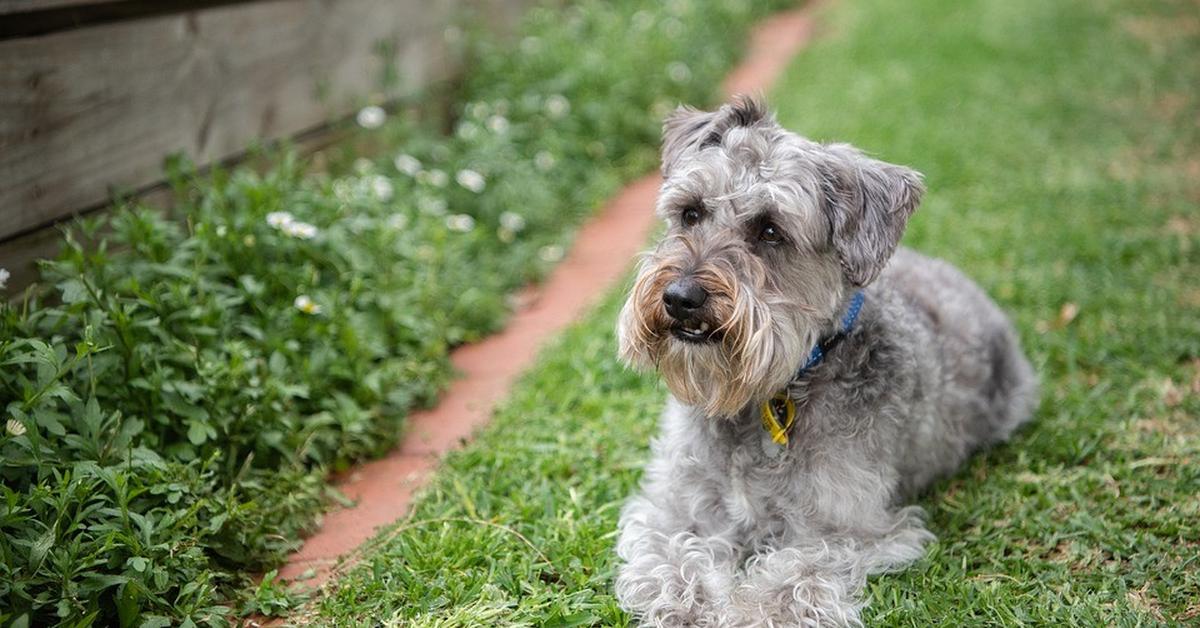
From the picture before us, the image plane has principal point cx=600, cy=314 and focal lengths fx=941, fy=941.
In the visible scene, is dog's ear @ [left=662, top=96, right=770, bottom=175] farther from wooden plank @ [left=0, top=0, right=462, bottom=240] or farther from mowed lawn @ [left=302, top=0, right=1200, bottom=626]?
wooden plank @ [left=0, top=0, right=462, bottom=240]

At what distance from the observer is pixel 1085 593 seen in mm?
3555

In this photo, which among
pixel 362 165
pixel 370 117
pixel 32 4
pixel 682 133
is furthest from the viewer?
pixel 370 117

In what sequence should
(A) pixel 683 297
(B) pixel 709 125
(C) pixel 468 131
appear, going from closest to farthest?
(A) pixel 683 297
(B) pixel 709 125
(C) pixel 468 131

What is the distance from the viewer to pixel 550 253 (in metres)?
7.39

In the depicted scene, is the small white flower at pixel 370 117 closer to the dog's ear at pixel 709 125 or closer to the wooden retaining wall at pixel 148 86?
the wooden retaining wall at pixel 148 86

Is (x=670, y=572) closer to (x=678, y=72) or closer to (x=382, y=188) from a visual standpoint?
(x=382, y=188)

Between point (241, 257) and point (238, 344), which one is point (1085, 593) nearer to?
point (238, 344)

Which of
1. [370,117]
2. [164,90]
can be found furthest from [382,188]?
[164,90]

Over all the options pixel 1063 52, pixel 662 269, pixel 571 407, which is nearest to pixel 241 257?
pixel 571 407

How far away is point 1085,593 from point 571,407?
8.83ft

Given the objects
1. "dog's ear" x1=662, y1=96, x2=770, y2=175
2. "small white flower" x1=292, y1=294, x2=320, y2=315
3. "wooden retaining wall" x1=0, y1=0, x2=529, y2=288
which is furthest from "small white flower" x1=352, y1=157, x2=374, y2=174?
"dog's ear" x1=662, y1=96, x2=770, y2=175

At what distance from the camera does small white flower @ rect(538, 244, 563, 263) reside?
736cm

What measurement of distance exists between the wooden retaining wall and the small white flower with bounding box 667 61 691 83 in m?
3.43

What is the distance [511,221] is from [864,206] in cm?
409
